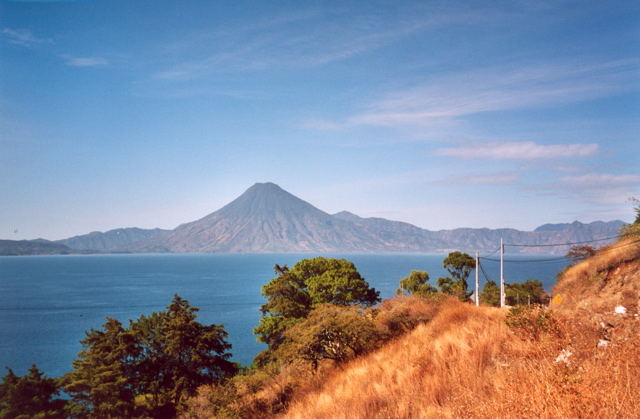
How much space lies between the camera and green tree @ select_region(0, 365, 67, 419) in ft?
87.9

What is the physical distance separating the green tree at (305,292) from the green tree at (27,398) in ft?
53.2

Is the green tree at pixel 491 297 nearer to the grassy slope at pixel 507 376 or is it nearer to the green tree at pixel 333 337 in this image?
the green tree at pixel 333 337

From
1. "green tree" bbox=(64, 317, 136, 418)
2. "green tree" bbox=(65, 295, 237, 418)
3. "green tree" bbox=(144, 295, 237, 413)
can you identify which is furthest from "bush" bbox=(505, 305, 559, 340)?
"green tree" bbox=(64, 317, 136, 418)

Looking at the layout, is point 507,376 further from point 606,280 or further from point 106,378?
point 106,378

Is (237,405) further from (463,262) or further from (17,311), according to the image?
(17,311)

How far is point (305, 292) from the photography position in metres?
39.9

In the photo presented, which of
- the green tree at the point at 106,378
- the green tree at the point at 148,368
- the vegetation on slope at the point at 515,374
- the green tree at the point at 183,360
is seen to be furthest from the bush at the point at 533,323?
the green tree at the point at 106,378

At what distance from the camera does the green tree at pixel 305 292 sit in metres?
37.1

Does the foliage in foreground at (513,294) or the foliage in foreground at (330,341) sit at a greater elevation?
the foliage in foreground at (330,341)

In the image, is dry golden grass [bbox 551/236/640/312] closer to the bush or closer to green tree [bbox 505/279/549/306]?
the bush

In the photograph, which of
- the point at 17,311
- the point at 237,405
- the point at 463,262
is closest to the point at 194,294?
the point at 17,311

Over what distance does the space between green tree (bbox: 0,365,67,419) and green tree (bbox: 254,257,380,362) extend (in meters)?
16.2

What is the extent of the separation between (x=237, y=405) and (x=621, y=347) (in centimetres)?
1544

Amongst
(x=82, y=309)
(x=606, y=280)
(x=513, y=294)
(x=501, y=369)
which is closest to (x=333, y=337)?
(x=606, y=280)
